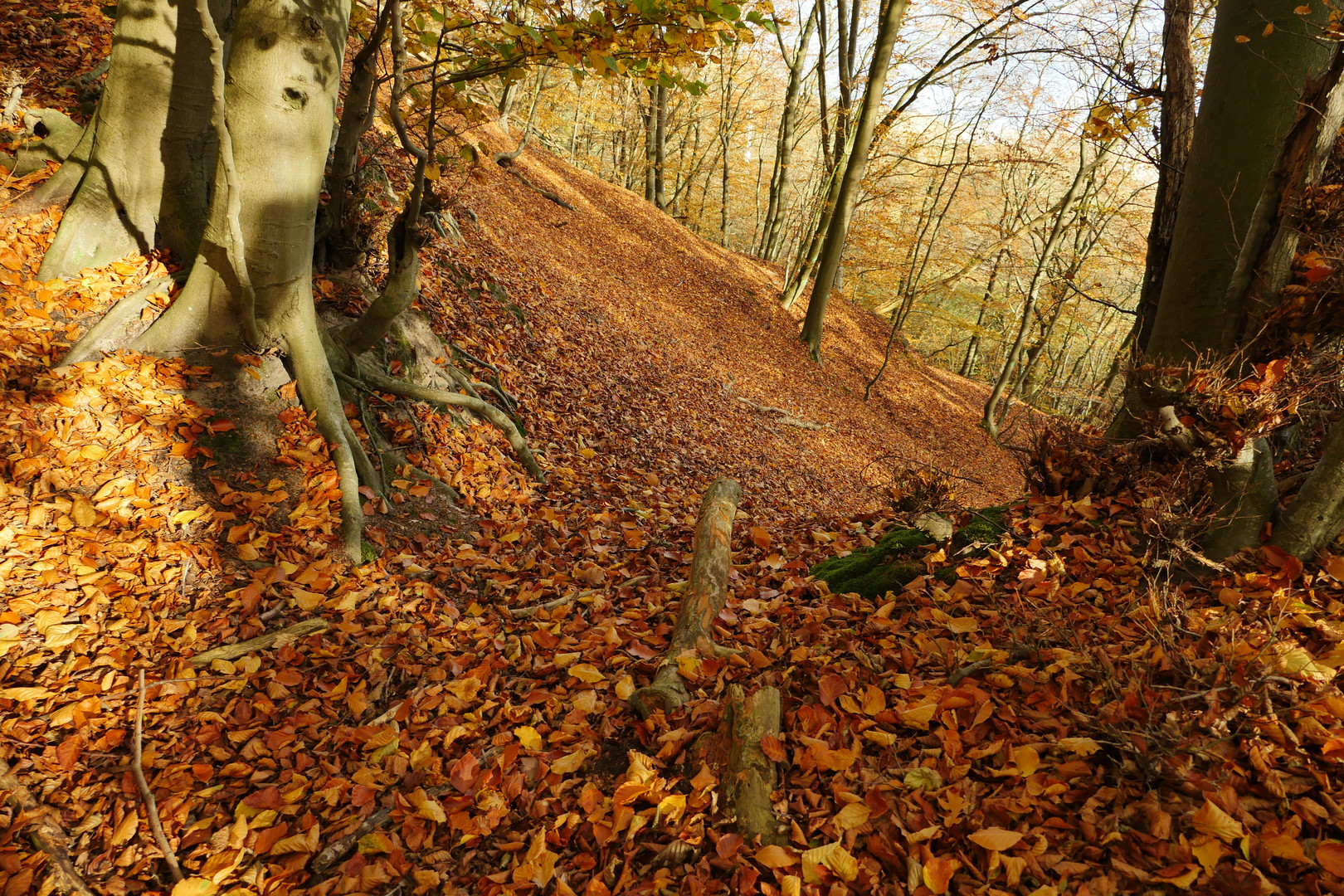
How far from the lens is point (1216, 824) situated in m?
1.92

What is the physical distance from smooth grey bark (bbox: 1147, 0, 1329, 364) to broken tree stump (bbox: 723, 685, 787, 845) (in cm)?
312

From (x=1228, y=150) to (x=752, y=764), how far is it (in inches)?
175

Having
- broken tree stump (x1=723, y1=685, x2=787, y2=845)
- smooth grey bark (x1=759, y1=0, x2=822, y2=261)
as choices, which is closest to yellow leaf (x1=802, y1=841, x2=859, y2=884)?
broken tree stump (x1=723, y1=685, x2=787, y2=845)

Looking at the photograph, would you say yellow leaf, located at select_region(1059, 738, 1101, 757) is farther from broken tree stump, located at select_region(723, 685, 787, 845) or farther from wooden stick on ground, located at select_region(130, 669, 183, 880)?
wooden stick on ground, located at select_region(130, 669, 183, 880)

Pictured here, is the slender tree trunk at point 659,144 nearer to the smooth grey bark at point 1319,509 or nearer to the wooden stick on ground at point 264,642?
the wooden stick on ground at point 264,642

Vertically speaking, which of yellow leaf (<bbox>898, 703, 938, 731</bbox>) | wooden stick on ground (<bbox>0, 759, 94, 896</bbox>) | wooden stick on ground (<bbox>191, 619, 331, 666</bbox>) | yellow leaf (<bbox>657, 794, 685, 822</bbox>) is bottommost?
wooden stick on ground (<bbox>0, 759, 94, 896</bbox>)

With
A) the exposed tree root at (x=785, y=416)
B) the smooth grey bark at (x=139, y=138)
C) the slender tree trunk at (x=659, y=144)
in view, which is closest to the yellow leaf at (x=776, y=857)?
the smooth grey bark at (x=139, y=138)

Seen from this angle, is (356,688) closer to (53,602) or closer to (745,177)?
(53,602)

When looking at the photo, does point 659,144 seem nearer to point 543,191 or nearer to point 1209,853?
point 543,191

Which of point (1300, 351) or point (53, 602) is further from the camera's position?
point (1300, 351)

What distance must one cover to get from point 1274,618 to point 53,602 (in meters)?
5.38

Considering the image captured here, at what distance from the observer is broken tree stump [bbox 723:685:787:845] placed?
2.38m

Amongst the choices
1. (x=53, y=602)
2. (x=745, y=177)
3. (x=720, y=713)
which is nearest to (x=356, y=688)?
(x=53, y=602)

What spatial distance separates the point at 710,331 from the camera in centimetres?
1423
